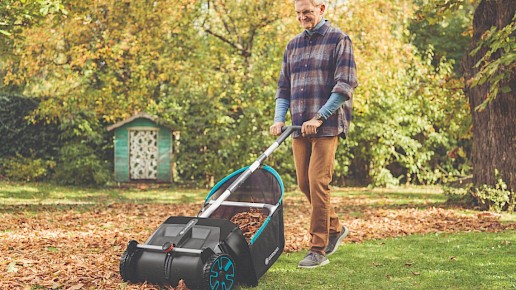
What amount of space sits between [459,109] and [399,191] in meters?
3.59

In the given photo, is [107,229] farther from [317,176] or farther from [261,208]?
[317,176]

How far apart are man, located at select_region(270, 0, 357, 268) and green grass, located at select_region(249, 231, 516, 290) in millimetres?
266

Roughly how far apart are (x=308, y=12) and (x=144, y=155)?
34.1 feet

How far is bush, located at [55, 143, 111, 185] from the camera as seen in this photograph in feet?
44.0

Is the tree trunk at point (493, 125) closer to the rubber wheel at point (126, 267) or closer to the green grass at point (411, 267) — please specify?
the green grass at point (411, 267)

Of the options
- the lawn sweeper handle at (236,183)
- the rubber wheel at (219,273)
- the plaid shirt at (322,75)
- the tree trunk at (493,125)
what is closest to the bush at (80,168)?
the tree trunk at (493,125)

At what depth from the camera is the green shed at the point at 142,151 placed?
14.2 m

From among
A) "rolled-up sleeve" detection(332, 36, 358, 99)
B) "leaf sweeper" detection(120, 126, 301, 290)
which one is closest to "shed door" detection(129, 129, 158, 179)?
"rolled-up sleeve" detection(332, 36, 358, 99)

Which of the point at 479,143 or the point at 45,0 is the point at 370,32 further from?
the point at 45,0

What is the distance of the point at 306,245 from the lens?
550 centimetres

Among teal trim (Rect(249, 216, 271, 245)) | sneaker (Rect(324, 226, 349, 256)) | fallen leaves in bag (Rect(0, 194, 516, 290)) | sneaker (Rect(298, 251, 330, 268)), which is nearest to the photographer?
teal trim (Rect(249, 216, 271, 245))

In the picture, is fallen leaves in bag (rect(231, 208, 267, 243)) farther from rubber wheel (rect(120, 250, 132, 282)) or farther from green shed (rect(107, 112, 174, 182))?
green shed (rect(107, 112, 174, 182))

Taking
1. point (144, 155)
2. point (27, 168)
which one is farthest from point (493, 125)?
point (27, 168)

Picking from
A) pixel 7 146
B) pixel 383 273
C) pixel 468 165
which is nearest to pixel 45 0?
pixel 383 273
